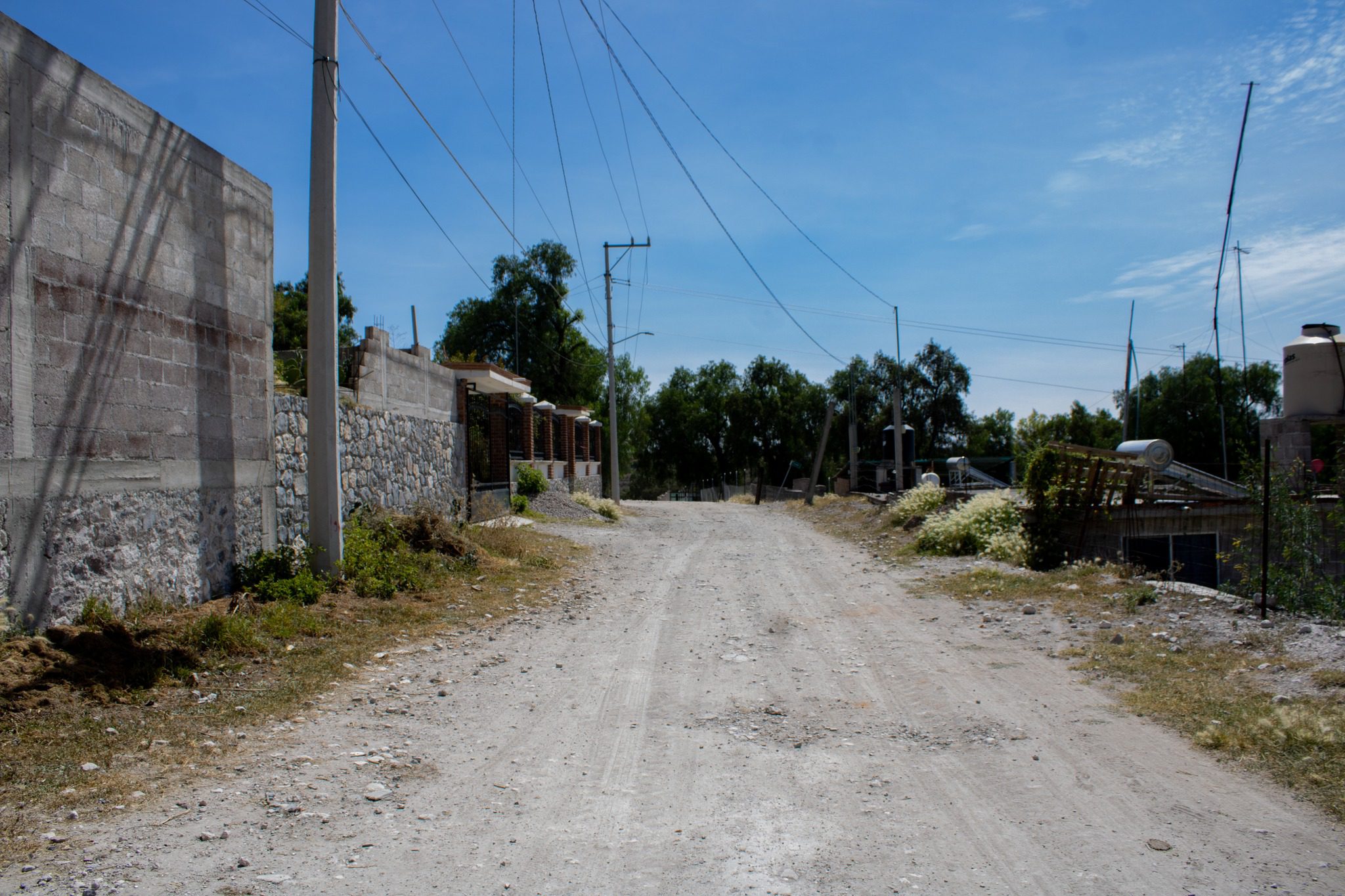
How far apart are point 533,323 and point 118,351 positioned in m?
48.0

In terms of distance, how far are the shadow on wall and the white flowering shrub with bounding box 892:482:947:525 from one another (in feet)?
49.1

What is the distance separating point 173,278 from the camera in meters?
8.37

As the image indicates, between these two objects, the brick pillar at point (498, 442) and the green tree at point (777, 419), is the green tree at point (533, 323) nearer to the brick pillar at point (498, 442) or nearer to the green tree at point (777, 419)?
the green tree at point (777, 419)

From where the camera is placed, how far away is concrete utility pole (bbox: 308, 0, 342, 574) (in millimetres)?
9789

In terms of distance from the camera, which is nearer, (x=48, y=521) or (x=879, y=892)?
(x=879, y=892)

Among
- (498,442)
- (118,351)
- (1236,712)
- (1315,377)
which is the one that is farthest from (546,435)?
(1236,712)

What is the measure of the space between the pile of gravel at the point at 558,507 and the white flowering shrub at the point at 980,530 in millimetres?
11342

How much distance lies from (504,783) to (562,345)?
51.8 m

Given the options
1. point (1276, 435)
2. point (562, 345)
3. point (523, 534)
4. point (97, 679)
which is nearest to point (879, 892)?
point (97, 679)

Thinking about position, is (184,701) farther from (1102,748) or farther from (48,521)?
(1102,748)

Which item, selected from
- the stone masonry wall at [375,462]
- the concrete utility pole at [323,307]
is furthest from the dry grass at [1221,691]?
the stone masonry wall at [375,462]

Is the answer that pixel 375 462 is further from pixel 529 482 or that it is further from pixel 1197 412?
pixel 1197 412

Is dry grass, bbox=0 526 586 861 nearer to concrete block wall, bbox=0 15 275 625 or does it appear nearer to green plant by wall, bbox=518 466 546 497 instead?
concrete block wall, bbox=0 15 275 625

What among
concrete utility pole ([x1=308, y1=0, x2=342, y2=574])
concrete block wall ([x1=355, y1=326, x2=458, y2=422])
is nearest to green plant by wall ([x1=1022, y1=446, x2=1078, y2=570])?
concrete utility pole ([x1=308, y1=0, x2=342, y2=574])
